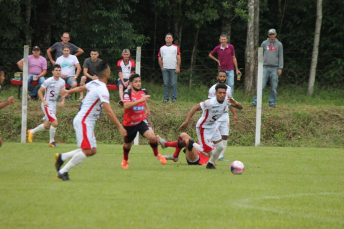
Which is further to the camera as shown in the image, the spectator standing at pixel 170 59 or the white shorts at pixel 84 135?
the spectator standing at pixel 170 59

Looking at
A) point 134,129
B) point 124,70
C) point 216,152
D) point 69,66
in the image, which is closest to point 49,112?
point 69,66

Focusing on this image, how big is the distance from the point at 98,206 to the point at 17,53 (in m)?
18.8

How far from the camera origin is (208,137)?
39.5 ft

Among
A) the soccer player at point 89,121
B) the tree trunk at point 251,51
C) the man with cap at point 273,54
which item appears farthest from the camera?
the tree trunk at point 251,51

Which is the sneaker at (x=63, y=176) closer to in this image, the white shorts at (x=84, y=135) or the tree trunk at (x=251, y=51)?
the white shorts at (x=84, y=135)

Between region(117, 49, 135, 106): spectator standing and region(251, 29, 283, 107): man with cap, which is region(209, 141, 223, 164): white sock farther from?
region(251, 29, 283, 107): man with cap

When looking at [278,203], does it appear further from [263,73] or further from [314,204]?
[263,73]

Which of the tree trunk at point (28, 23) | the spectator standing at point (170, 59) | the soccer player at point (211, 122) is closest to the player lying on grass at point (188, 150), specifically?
the soccer player at point (211, 122)

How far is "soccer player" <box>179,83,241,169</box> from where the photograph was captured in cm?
1165

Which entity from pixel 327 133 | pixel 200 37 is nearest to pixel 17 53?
pixel 200 37

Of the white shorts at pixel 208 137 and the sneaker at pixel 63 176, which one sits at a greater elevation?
the white shorts at pixel 208 137

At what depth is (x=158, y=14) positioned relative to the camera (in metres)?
29.5

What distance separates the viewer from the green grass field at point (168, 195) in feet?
21.2

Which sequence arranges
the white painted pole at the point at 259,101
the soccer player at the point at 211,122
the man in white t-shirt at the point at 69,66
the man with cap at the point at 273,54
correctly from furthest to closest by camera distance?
the man with cap at the point at 273,54 → the man in white t-shirt at the point at 69,66 → the white painted pole at the point at 259,101 → the soccer player at the point at 211,122
